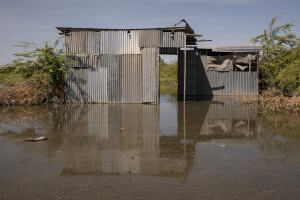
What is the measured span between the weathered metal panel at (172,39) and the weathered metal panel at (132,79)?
165 centimetres

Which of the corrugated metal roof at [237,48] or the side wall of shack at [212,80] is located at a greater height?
the corrugated metal roof at [237,48]

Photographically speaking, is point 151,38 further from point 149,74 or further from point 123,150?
point 123,150

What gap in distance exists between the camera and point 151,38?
16.3m

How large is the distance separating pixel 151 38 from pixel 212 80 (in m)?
7.35

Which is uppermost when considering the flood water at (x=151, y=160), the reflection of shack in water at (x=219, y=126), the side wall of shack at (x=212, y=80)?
the side wall of shack at (x=212, y=80)

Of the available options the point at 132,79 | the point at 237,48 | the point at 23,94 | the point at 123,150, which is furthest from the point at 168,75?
the point at 123,150

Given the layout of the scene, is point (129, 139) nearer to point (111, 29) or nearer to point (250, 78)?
point (111, 29)

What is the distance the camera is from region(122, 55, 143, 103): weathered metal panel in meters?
16.4

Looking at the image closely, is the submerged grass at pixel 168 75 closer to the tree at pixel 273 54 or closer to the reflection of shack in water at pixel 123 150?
the tree at pixel 273 54

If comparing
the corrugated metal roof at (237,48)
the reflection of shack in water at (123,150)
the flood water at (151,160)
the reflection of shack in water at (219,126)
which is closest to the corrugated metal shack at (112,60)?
the corrugated metal roof at (237,48)

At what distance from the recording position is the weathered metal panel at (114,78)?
16516 millimetres

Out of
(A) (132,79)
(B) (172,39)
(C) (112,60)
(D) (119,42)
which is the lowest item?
(A) (132,79)

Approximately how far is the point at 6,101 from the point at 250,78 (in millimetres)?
16279

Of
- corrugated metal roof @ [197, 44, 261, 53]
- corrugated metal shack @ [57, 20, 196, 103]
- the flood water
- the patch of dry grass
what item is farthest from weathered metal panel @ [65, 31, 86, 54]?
corrugated metal roof @ [197, 44, 261, 53]
